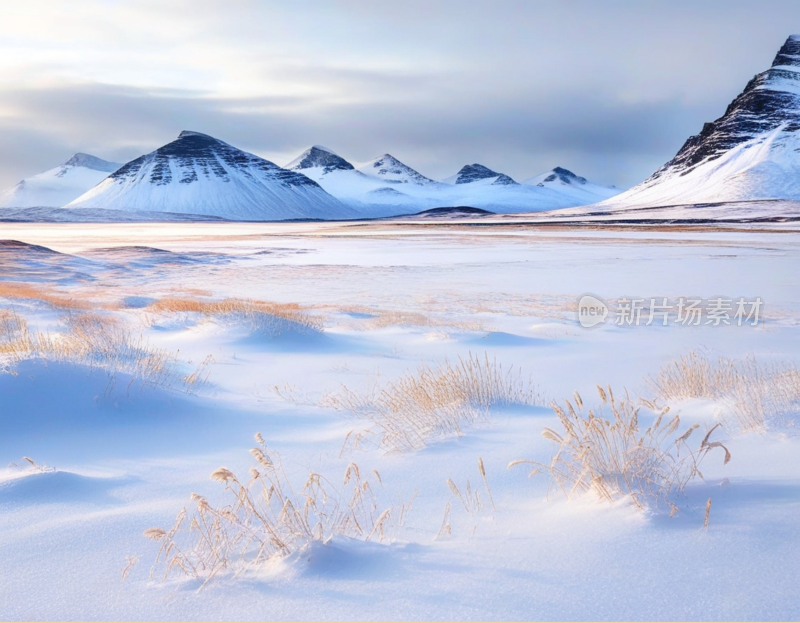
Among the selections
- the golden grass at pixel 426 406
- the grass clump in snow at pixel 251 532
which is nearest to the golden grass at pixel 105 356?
the golden grass at pixel 426 406

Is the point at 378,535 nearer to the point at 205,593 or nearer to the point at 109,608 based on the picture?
the point at 205,593

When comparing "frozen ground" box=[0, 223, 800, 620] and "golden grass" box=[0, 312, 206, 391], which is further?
"golden grass" box=[0, 312, 206, 391]

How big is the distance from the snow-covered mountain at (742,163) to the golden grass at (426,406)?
143 meters

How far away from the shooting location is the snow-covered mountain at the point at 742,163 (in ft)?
461

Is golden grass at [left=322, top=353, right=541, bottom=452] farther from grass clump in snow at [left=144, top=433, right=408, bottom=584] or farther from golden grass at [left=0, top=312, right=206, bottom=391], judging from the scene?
golden grass at [left=0, top=312, right=206, bottom=391]

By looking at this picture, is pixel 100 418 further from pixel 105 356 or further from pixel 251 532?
pixel 251 532

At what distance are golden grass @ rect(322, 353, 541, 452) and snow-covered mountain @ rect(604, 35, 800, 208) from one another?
470 ft

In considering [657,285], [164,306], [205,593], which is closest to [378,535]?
[205,593]

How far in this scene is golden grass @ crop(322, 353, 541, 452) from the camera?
4840 mm

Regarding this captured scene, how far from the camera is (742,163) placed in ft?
530

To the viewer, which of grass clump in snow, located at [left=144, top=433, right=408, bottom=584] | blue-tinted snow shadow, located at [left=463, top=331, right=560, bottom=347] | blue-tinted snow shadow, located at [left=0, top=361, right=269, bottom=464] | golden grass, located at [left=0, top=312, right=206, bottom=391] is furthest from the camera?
blue-tinted snow shadow, located at [left=463, top=331, right=560, bottom=347]

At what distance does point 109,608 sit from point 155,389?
385cm

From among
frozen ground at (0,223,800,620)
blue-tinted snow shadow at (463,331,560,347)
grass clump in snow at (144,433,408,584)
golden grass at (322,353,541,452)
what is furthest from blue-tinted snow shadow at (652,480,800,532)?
blue-tinted snow shadow at (463,331,560,347)

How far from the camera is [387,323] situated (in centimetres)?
1275
